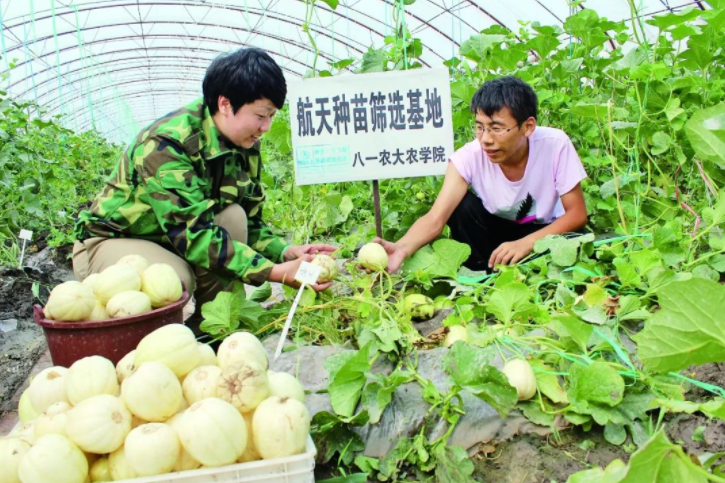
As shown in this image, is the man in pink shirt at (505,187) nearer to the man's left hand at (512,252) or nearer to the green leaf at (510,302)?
the man's left hand at (512,252)

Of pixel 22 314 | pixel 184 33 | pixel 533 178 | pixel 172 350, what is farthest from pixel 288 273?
pixel 184 33

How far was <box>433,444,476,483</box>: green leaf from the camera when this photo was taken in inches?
53.5

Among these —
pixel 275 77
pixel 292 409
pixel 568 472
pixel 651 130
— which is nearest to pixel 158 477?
pixel 292 409

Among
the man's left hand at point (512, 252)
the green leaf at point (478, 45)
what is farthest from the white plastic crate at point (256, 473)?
the green leaf at point (478, 45)

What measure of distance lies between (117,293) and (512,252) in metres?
1.37

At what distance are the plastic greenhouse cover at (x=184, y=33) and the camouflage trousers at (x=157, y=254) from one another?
7.26m

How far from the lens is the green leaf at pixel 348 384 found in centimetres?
143

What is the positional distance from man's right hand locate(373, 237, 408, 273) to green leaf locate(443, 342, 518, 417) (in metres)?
0.82

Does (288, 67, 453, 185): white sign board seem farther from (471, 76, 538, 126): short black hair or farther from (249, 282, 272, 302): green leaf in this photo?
(249, 282, 272, 302): green leaf

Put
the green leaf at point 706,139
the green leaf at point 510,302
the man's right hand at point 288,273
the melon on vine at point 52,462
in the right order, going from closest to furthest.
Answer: the green leaf at point 706,139 < the melon on vine at point 52,462 < the green leaf at point 510,302 < the man's right hand at point 288,273

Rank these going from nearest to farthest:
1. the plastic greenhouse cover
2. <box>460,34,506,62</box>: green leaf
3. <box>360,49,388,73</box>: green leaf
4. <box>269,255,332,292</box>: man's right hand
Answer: <box>269,255,332,292</box>: man's right hand → <box>360,49,388,73</box>: green leaf → <box>460,34,506,62</box>: green leaf → the plastic greenhouse cover

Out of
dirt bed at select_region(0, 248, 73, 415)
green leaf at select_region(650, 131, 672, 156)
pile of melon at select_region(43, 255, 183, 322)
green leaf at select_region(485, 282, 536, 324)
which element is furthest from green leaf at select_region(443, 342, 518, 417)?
dirt bed at select_region(0, 248, 73, 415)

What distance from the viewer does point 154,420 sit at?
1228 millimetres

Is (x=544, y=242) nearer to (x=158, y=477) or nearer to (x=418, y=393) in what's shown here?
(x=418, y=393)
